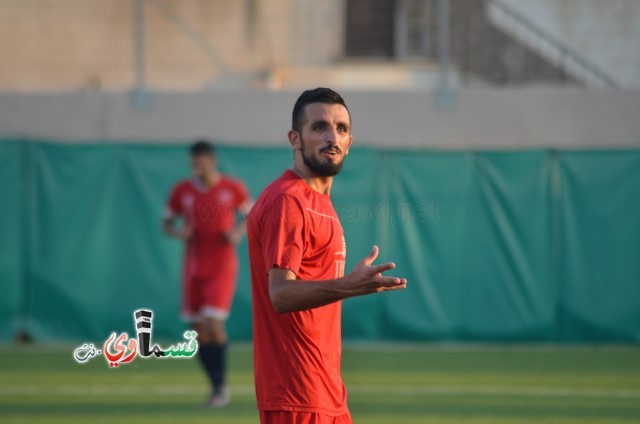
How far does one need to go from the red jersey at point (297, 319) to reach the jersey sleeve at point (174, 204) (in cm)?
656

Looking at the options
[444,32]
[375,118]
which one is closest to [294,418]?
[375,118]

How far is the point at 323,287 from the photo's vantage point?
179 inches

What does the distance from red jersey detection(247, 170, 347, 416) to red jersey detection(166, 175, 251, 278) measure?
6105mm

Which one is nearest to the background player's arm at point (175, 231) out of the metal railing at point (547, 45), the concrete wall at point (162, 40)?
the concrete wall at point (162, 40)

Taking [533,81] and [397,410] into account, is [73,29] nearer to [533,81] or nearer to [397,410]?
[533,81]

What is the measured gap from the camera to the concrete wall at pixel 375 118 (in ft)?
51.6

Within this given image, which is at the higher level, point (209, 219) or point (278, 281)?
point (278, 281)

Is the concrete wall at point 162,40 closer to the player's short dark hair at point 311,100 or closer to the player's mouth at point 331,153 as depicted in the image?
the player's short dark hair at point 311,100

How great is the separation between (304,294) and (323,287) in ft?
0.28

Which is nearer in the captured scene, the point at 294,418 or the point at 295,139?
the point at 294,418

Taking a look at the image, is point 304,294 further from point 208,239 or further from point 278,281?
point 208,239

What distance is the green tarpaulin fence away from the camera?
14984 mm

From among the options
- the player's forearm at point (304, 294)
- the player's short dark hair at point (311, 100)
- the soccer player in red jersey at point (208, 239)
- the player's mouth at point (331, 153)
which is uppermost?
the player's short dark hair at point (311, 100)

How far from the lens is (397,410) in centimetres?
983
